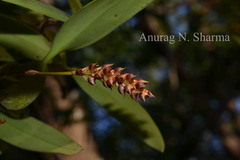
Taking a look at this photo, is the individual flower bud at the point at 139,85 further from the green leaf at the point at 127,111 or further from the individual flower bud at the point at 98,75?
the green leaf at the point at 127,111

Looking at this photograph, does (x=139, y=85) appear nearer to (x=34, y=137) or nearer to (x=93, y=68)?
(x=93, y=68)

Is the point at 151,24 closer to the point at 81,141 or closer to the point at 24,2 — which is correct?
the point at 81,141

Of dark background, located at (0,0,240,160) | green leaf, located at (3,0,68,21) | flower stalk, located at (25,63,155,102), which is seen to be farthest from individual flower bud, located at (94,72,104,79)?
dark background, located at (0,0,240,160)

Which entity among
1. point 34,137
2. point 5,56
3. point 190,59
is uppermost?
point 190,59

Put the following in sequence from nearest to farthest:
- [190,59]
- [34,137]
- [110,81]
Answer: [110,81], [34,137], [190,59]

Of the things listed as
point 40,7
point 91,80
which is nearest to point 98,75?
point 91,80

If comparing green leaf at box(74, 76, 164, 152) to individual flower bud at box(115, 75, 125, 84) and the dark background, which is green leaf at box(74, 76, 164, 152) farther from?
the dark background

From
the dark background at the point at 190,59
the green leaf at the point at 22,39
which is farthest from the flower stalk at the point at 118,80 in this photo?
the dark background at the point at 190,59
